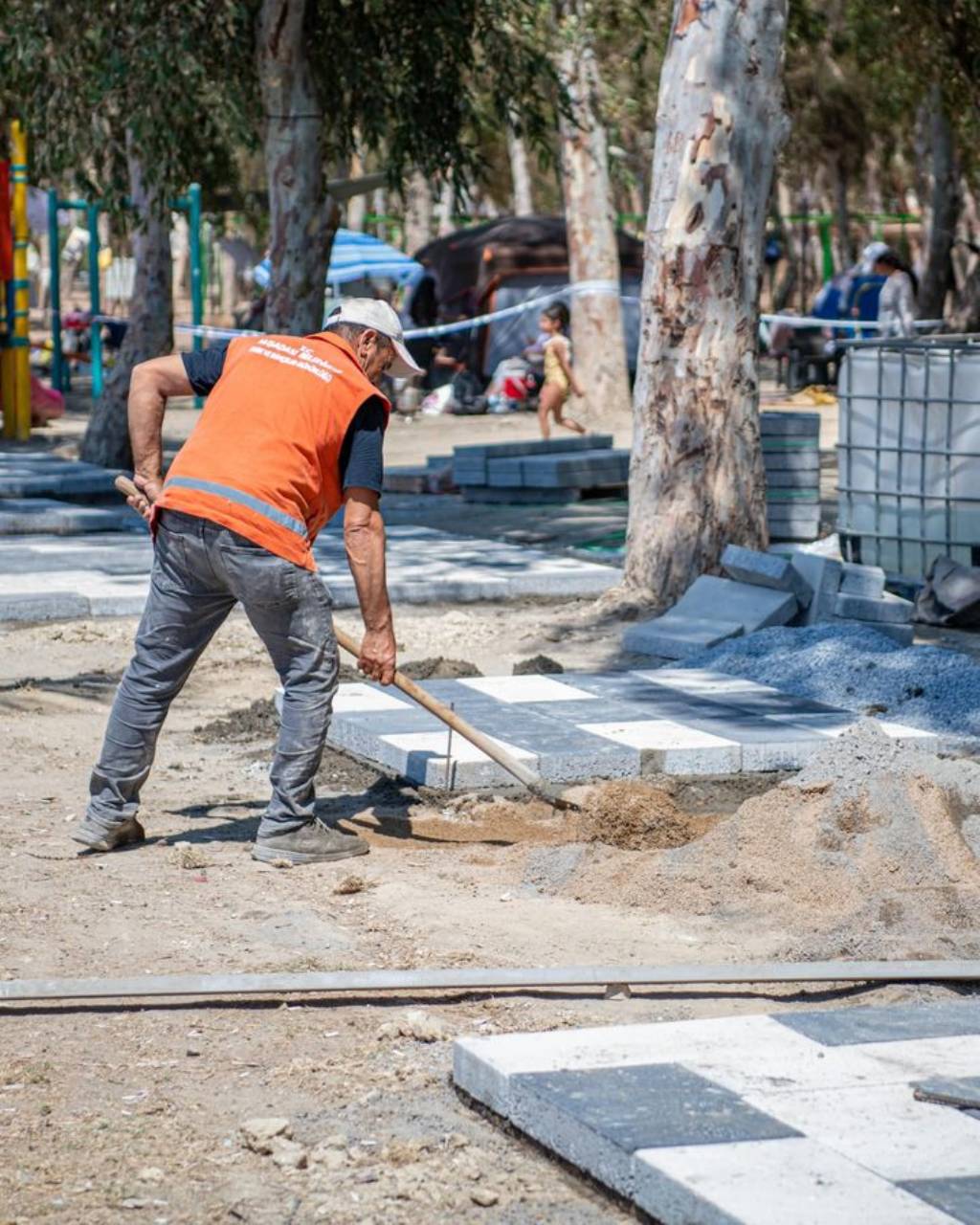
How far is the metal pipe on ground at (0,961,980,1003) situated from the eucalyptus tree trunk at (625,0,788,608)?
20.6ft

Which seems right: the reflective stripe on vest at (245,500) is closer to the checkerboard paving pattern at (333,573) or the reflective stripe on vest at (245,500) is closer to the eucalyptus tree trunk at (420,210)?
the checkerboard paving pattern at (333,573)

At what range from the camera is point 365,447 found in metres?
5.99

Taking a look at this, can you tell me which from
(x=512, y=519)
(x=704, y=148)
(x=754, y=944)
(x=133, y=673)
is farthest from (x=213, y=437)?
(x=512, y=519)

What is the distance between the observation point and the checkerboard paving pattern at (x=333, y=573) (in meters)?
11.0

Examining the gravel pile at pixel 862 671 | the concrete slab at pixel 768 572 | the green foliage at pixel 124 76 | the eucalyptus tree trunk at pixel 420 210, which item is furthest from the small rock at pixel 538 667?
the eucalyptus tree trunk at pixel 420 210

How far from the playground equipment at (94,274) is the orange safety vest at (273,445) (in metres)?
14.5

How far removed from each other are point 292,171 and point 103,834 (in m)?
9.94

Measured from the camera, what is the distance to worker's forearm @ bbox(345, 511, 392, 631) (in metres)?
5.99

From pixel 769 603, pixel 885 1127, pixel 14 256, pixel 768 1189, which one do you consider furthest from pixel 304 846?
pixel 14 256

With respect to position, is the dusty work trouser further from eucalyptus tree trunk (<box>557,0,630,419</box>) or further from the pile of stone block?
eucalyptus tree trunk (<box>557,0,630,419</box>)

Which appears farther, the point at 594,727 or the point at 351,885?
the point at 594,727

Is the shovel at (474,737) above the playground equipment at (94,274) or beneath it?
beneath

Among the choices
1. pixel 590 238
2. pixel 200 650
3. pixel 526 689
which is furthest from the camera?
pixel 590 238

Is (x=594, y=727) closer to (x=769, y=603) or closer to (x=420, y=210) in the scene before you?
(x=769, y=603)
